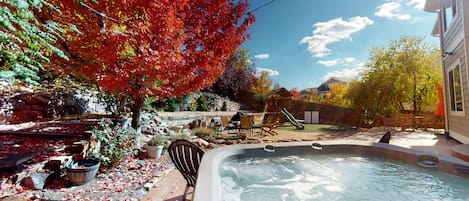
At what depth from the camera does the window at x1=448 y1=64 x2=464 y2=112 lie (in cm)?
650

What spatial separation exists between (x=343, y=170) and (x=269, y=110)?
12.9 m

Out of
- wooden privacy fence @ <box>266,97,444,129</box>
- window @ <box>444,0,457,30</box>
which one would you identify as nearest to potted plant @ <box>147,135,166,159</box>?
window @ <box>444,0,457,30</box>

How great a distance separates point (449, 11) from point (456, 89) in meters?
2.63

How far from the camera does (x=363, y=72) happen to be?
41.7 ft

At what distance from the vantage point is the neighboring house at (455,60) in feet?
18.3

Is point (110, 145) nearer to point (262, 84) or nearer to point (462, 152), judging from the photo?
point (462, 152)

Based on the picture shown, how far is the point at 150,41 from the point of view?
14.1 feet

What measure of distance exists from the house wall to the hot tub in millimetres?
3547

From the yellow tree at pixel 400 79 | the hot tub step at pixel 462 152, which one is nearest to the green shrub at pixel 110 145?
→ the hot tub step at pixel 462 152

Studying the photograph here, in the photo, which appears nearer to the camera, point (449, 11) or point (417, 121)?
point (449, 11)

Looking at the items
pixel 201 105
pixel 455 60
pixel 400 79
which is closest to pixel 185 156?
pixel 455 60

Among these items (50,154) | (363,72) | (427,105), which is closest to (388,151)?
(50,154)

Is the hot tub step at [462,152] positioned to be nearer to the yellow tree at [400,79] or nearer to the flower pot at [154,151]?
the flower pot at [154,151]

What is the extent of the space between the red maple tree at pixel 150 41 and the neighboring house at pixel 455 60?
5674 mm
